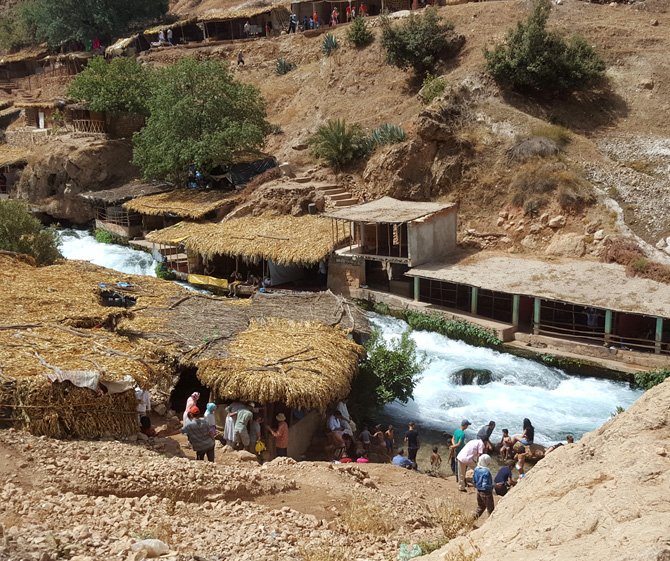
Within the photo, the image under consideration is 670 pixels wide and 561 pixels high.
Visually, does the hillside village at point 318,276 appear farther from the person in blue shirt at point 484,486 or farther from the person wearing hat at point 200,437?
the person wearing hat at point 200,437

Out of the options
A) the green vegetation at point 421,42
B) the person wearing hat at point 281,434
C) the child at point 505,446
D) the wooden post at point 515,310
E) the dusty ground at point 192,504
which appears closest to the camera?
the dusty ground at point 192,504

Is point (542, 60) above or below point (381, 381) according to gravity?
above

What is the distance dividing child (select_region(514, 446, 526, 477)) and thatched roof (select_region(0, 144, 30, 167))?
31725mm

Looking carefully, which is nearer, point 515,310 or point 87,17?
point 515,310

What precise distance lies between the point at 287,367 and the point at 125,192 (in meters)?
22.6

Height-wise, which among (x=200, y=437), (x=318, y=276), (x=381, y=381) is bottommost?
(x=381, y=381)

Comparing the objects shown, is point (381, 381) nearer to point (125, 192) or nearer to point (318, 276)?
point (318, 276)

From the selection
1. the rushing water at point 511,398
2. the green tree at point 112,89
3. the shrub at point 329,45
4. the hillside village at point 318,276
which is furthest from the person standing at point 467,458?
the shrub at point 329,45

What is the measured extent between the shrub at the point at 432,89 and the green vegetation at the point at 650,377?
16682mm

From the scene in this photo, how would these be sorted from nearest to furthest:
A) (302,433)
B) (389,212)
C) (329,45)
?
(302,433), (389,212), (329,45)

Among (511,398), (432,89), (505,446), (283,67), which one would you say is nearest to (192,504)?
(505,446)

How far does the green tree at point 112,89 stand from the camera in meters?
37.1

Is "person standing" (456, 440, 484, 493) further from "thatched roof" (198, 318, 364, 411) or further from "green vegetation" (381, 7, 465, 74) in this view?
"green vegetation" (381, 7, 465, 74)

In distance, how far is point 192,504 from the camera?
9070 millimetres
